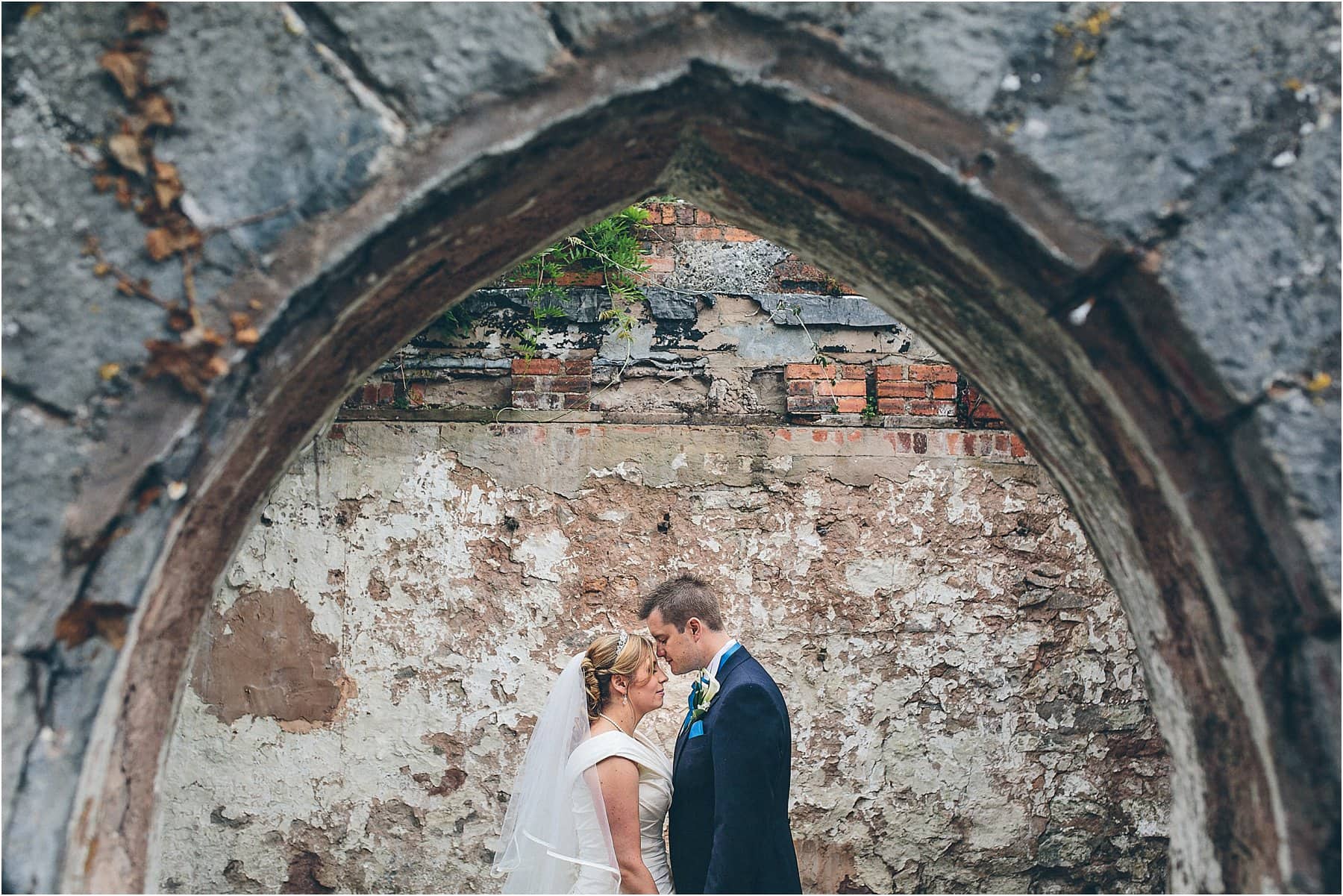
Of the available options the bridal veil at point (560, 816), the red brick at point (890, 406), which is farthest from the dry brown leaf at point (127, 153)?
the red brick at point (890, 406)

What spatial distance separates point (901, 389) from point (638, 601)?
1.38m

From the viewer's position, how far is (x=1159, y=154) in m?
1.33

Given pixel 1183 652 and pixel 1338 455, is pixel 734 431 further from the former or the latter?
pixel 1338 455

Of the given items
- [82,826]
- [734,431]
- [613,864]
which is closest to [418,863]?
[613,864]

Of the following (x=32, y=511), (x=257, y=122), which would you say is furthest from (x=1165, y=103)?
(x=32, y=511)

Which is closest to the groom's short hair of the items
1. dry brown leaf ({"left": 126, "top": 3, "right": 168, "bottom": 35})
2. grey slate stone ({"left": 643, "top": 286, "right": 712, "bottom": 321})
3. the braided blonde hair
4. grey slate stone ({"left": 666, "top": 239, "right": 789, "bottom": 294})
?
the braided blonde hair

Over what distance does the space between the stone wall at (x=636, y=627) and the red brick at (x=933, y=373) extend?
11.4 inches

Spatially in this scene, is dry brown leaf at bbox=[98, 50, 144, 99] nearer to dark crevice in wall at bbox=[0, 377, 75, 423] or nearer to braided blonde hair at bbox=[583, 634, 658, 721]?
dark crevice in wall at bbox=[0, 377, 75, 423]

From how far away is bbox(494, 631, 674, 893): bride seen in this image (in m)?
2.99

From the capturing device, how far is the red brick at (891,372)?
3.78m

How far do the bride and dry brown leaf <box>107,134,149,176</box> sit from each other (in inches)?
90.2

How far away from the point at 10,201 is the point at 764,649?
2.93m

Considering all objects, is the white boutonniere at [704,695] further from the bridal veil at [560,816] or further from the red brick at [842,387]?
the red brick at [842,387]

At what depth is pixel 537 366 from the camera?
3678mm
